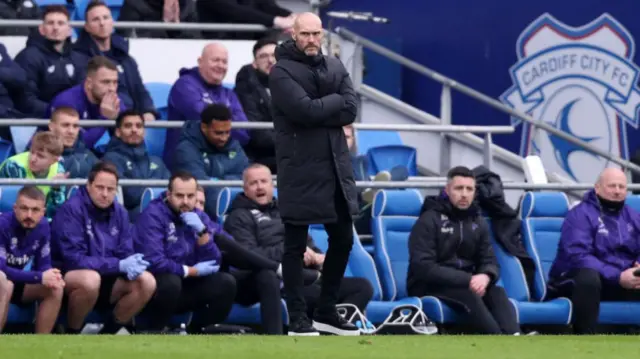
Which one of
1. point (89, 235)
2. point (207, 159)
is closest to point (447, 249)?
point (207, 159)

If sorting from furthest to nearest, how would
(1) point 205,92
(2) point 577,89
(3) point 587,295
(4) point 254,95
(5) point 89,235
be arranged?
1. (2) point 577,89
2. (4) point 254,95
3. (1) point 205,92
4. (3) point 587,295
5. (5) point 89,235

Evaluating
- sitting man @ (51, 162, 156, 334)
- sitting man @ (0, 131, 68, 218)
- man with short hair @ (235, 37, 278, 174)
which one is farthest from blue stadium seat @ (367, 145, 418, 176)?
sitting man @ (51, 162, 156, 334)

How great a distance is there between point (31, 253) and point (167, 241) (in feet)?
3.54

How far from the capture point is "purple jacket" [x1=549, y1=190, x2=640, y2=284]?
14.2 meters

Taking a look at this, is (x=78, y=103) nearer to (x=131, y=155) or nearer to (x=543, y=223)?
(x=131, y=155)

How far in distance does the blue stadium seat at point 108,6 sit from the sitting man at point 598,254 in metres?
5.96

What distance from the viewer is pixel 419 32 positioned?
Result: 1856cm

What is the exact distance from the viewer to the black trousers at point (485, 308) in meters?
13.8

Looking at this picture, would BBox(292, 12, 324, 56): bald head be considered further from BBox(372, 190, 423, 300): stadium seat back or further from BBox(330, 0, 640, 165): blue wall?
BBox(330, 0, 640, 165): blue wall

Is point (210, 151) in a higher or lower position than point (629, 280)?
higher

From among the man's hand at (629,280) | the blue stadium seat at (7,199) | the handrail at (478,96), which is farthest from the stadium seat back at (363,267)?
the handrail at (478,96)

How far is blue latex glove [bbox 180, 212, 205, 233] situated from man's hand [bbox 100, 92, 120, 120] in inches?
74.2

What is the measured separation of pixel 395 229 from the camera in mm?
14430
